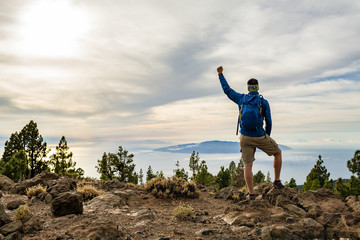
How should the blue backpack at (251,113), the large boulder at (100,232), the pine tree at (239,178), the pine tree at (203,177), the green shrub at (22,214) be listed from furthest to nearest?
the pine tree at (203,177) < the pine tree at (239,178) < the blue backpack at (251,113) < the green shrub at (22,214) < the large boulder at (100,232)

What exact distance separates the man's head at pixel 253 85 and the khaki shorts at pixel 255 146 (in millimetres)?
1470

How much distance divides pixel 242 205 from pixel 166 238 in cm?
328

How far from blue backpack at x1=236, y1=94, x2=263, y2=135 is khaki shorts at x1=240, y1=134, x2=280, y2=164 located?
0.36 m

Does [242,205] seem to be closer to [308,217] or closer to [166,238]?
[308,217]

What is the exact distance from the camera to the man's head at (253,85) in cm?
783

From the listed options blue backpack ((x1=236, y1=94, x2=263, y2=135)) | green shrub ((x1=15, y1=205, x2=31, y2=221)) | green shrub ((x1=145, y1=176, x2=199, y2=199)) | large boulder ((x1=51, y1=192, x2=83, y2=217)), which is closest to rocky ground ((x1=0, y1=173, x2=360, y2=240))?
large boulder ((x1=51, y1=192, x2=83, y2=217))

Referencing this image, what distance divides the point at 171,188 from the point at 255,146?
646 cm

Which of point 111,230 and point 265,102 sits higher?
point 265,102

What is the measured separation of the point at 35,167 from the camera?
140 ft

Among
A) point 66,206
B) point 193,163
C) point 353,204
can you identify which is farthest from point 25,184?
point 193,163

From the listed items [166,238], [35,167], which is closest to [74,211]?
[166,238]

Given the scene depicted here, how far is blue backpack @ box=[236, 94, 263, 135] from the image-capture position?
7.41m

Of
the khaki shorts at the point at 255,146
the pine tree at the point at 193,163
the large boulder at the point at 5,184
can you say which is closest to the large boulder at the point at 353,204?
the khaki shorts at the point at 255,146

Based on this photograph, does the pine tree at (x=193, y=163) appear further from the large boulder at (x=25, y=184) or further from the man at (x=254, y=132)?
the man at (x=254, y=132)
